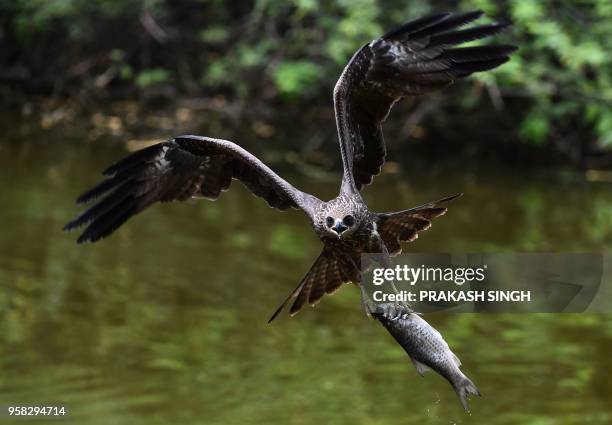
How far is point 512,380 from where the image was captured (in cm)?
743

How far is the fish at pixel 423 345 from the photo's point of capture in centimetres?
410

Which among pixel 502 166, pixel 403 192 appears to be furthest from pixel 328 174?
pixel 502 166

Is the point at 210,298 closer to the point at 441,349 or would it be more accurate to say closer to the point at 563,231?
the point at 563,231

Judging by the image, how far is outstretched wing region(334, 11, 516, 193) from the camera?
4.89m

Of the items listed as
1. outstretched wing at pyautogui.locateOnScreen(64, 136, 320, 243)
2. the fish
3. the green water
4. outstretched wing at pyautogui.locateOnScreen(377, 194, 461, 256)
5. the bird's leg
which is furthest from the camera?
the green water

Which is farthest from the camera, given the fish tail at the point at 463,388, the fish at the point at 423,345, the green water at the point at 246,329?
the green water at the point at 246,329

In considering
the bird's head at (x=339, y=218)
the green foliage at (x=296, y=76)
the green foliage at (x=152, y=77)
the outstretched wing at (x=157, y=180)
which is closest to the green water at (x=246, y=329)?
the green foliage at (x=296, y=76)

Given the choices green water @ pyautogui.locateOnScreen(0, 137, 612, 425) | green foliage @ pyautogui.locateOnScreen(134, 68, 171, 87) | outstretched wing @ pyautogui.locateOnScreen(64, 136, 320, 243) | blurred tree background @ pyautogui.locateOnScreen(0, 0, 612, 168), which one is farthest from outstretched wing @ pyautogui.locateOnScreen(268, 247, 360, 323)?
green foliage @ pyautogui.locateOnScreen(134, 68, 171, 87)

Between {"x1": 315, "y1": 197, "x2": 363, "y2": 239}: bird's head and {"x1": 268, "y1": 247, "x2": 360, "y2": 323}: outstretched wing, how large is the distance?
0.49 feet

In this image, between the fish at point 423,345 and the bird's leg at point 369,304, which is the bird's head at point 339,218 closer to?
the bird's leg at point 369,304

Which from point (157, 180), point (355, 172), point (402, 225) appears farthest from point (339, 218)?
point (157, 180)

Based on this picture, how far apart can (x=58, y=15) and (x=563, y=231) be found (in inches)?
255

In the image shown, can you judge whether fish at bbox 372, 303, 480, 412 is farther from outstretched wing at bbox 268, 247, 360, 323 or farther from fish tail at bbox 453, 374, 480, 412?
outstretched wing at bbox 268, 247, 360, 323

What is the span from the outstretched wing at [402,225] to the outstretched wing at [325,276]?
0.18m
